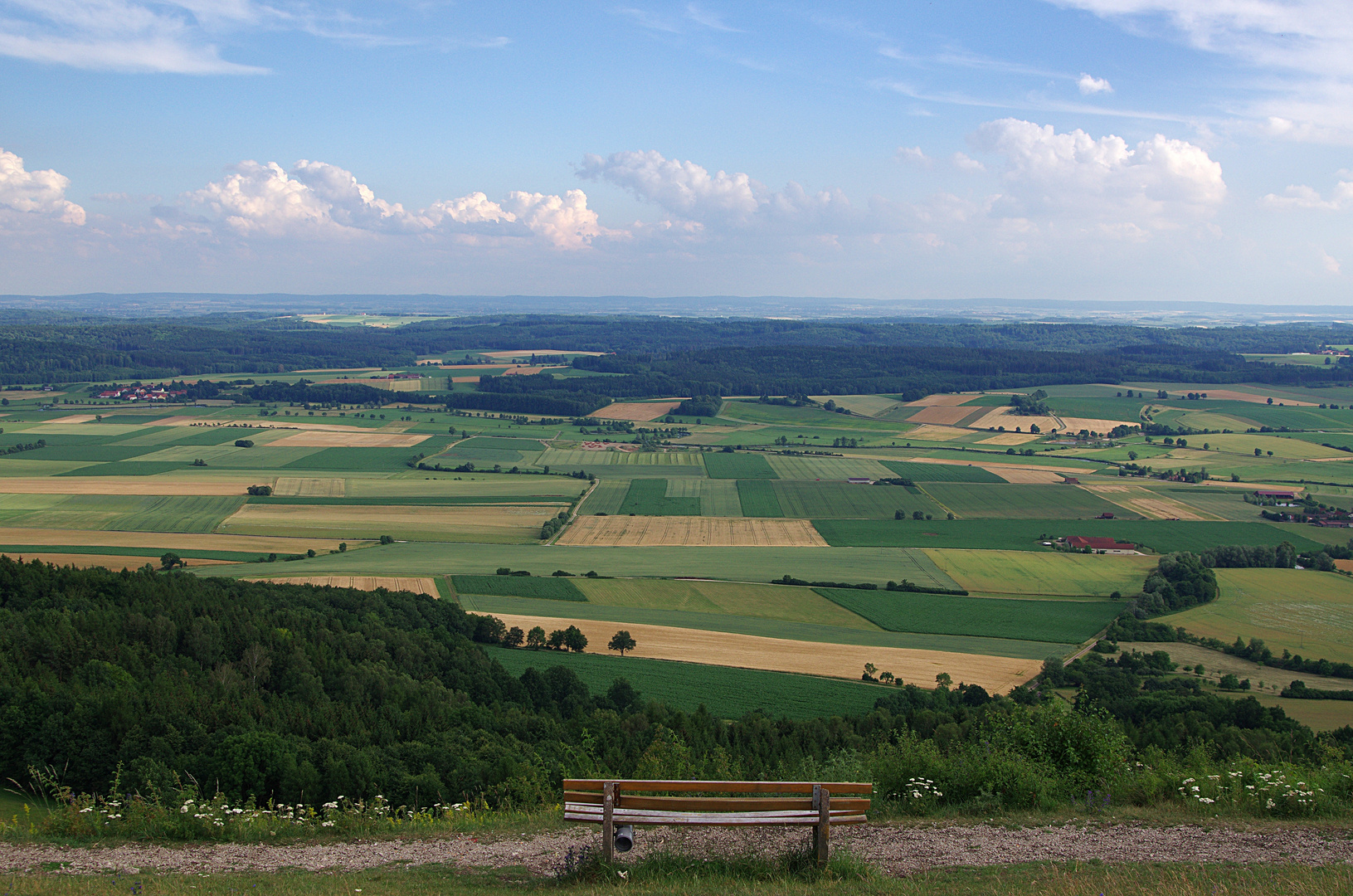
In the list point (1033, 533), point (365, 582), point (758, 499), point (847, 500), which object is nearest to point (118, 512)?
point (365, 582)

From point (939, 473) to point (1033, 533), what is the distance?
1142 inches

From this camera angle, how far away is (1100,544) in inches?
2830

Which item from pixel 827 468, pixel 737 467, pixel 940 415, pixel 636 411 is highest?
pixel 940 415

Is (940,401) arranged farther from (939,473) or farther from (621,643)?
(621,643)

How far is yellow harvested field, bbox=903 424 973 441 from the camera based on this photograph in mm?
136500

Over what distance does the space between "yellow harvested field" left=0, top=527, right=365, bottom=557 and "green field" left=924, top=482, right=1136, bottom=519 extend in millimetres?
56583

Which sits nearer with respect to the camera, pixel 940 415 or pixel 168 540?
pixel 168 540

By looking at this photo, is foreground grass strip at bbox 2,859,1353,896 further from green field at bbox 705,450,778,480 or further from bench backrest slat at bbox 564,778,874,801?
green field at bbox 705,450,778,480

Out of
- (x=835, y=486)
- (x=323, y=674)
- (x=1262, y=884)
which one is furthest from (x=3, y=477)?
(x=1262, y=884)

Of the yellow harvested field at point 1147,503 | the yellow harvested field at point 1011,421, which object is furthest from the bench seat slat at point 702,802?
the yellow harvested field at point 1011,421

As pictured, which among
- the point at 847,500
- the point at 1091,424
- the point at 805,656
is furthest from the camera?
the point at 1091,424

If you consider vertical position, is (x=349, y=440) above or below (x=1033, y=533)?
above

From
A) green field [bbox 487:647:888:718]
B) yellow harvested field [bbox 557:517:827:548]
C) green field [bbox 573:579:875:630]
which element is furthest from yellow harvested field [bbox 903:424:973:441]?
green field [bbox 487:647:888:718]

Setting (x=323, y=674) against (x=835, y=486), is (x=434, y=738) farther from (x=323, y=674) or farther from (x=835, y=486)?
(x=835, y=486)
